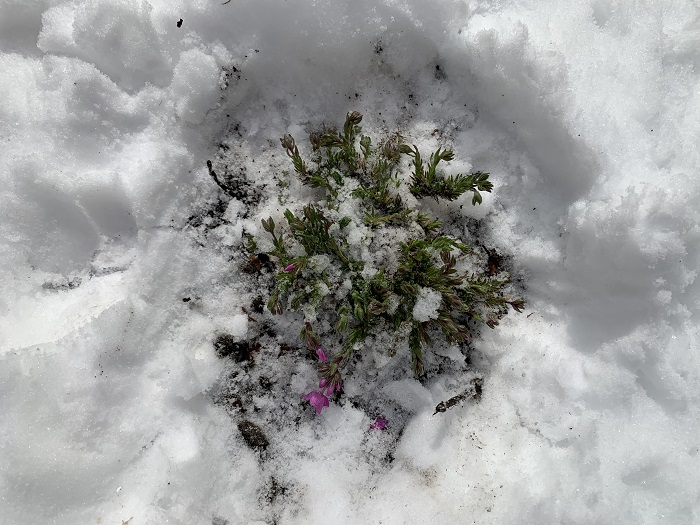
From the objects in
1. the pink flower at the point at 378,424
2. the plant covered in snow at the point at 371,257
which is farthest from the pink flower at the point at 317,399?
the pink flower at the point at 378,424

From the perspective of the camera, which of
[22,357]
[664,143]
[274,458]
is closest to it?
[22,357]

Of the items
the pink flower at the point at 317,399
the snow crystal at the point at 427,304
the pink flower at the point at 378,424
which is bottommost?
the pink flower at the point at 317,399

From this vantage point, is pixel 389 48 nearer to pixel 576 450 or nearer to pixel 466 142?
pixel 466 142

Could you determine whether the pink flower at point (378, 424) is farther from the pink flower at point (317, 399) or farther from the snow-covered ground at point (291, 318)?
the pink flower at point (317, 399)

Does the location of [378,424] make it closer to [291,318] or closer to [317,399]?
[317,399]

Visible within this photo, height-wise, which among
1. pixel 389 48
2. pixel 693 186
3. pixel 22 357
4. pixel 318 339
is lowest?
pixel 22 357

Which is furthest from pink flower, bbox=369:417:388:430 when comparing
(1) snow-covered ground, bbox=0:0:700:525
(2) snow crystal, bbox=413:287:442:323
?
(2) snow crystal, bbox=413:287:442:323

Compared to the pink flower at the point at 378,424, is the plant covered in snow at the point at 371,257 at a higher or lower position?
higher

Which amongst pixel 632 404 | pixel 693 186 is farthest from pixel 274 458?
pixel 693 186
